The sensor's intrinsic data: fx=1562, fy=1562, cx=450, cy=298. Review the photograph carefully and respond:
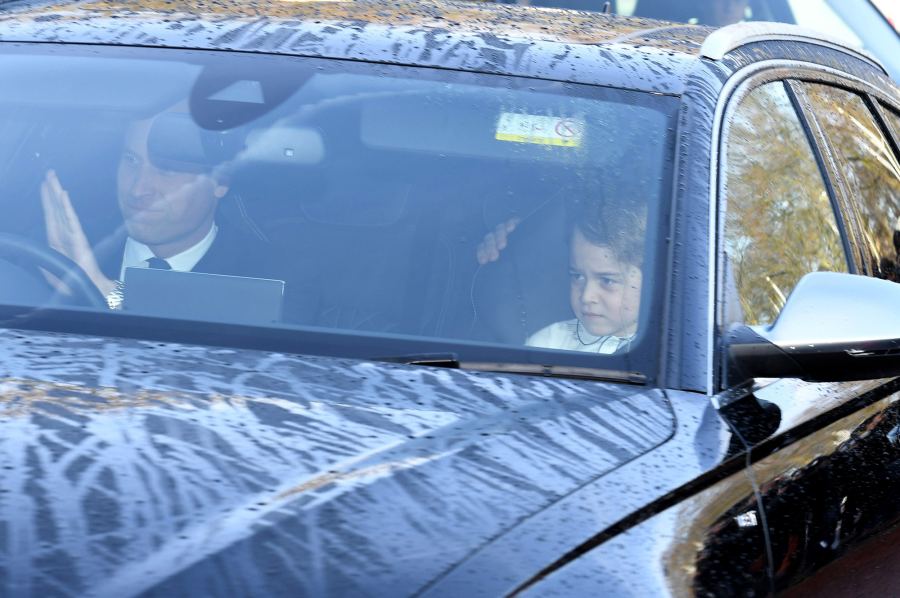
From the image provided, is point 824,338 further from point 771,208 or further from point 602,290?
point 771,208

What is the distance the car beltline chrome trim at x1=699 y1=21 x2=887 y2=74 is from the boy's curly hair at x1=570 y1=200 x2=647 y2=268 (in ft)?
1.55

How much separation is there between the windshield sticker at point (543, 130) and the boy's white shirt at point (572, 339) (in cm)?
37

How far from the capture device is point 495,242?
256 cm

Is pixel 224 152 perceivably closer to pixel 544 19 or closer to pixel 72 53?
pixel 72 53

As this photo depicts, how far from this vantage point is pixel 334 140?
2713 millimetres

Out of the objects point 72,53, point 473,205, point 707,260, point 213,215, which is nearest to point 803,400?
point 707,260

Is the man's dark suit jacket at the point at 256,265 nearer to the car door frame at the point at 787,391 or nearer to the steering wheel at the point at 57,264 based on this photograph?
the steering wheel at the point at 57,264

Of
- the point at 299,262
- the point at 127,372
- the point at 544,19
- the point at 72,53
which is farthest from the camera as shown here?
the point at 544,19

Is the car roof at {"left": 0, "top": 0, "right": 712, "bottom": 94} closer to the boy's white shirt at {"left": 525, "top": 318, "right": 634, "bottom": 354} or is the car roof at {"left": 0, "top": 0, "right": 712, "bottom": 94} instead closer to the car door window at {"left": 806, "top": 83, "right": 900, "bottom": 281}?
the car door window at {"left": 806, "top": 83, "right": 900, "bottom": 281}

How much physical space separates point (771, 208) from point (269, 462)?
1.37 metres

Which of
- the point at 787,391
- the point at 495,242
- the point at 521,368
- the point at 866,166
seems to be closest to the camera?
the point at 521,368

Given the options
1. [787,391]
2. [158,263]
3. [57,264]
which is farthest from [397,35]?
[787,391]

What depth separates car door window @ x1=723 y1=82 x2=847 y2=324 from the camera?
2.61 metres

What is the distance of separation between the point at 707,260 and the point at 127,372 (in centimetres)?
91
